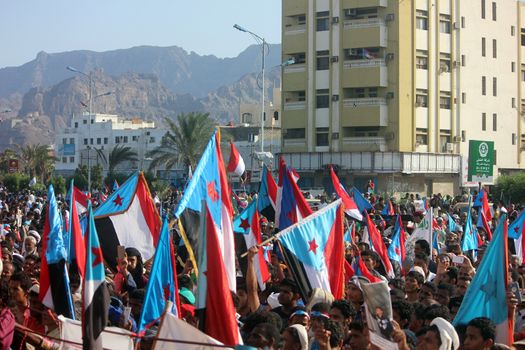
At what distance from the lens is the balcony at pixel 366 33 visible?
5497 centimetres

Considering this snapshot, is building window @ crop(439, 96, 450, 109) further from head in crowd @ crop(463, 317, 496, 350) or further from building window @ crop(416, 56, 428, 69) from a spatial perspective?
head in crowd @ crop(463, 317, 496, 350)

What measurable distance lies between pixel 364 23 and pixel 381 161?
7292 millimetres

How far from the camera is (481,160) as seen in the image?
5678 cm

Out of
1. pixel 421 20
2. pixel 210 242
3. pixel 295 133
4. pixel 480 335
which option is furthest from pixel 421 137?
pixel 210 242

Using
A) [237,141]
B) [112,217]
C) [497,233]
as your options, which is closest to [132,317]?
[497,233]

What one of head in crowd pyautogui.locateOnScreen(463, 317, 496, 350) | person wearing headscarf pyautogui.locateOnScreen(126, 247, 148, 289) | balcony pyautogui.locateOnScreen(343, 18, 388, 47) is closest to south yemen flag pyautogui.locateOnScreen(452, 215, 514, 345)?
head in crowd pyautogui.locateOnScreen(463, 317, 496, 350)

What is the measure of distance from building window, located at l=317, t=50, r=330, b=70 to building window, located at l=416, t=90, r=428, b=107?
5.12 m

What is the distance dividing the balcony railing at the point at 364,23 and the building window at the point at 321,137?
5900 millimetres

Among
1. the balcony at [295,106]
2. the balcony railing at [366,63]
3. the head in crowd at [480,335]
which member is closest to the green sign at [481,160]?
the balcony railing at [366,63]

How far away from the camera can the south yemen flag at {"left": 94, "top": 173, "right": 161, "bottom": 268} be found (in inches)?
511

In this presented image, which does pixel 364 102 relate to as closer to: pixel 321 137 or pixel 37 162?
pixel 321 137

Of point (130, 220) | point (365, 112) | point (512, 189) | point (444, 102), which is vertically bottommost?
point (512, 189)

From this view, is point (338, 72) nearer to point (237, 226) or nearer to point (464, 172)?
point (464, 172)

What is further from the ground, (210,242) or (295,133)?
(295,133)
